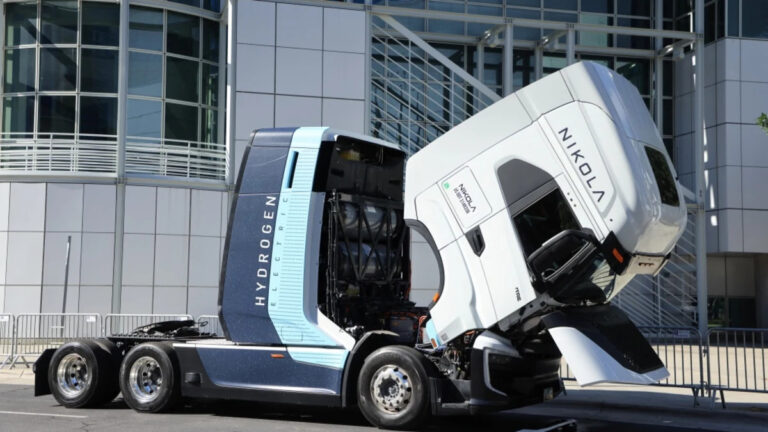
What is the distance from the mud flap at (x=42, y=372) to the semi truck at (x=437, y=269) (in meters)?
0.02

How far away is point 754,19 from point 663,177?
898 inches

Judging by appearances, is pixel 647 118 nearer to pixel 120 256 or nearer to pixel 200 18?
pixel 120 256

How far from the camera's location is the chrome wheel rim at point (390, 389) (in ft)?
29.5

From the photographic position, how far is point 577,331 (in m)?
8.21

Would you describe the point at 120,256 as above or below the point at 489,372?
above

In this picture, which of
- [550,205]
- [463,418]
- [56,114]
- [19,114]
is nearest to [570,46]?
[56,114]

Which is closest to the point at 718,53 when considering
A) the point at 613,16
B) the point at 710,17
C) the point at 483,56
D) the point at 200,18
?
the point at 710,17

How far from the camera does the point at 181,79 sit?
24750mm

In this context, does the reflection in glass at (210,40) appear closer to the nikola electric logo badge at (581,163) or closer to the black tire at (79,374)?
the black tire at (79,374)

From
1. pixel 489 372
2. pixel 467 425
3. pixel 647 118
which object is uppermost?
pixel 647 118

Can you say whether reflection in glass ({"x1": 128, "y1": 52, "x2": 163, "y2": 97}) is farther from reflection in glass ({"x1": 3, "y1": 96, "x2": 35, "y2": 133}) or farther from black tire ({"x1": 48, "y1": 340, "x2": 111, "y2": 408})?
black tire ({"x1": 48, "y1": 340, "x2": 111, "y2": 408})

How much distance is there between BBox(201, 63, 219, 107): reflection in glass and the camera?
2511 cm

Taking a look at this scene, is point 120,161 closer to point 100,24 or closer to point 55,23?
point 100,24

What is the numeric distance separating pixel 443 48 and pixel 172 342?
67.9 feet
